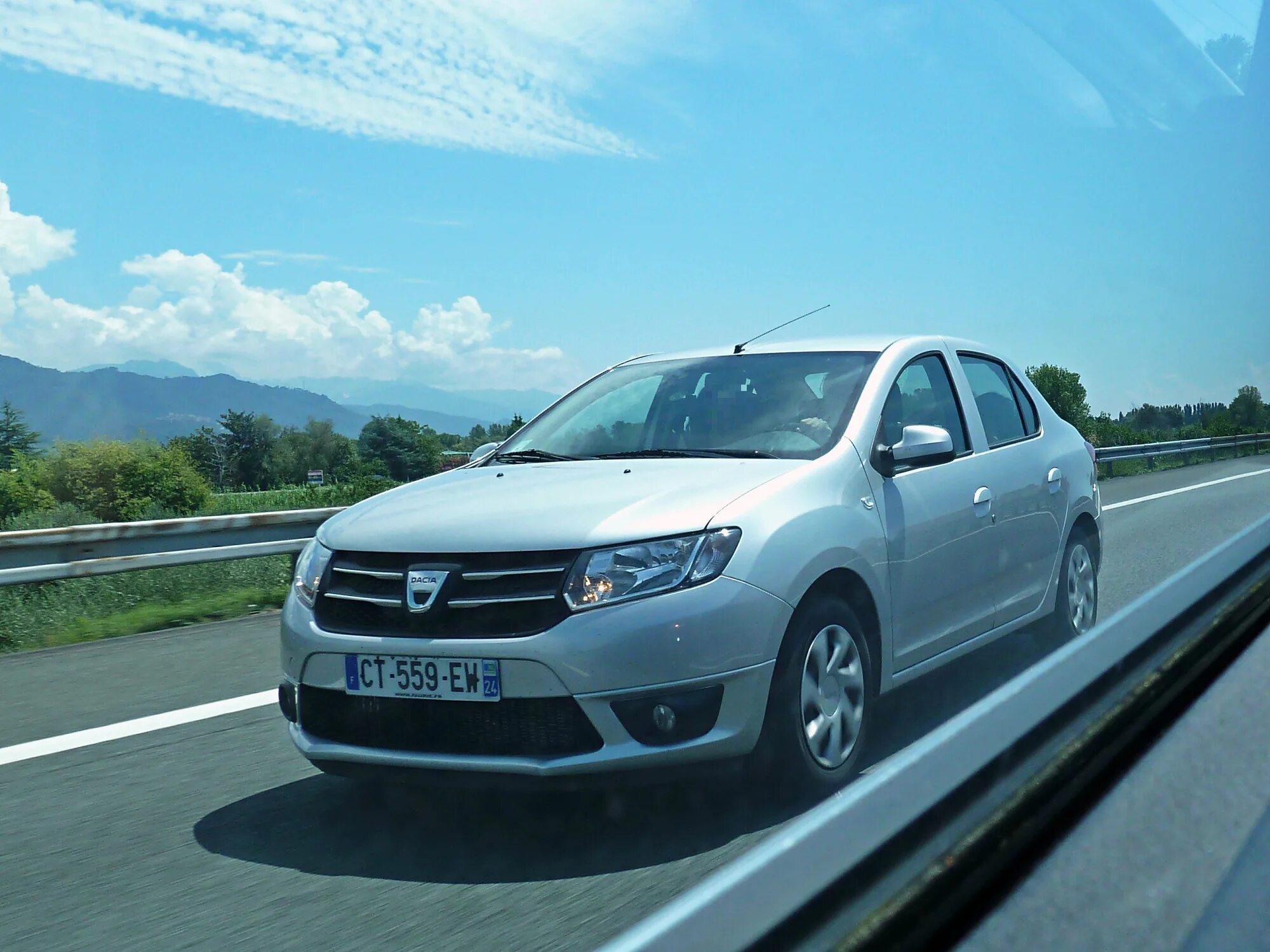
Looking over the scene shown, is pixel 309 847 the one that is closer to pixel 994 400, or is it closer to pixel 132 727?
pixel 132 727

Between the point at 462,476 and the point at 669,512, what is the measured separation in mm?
1333

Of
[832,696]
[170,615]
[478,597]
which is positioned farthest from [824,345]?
[170,615]

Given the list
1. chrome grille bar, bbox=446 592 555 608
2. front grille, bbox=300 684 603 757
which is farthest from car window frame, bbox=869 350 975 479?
front grille, bbox=300 684 603 757

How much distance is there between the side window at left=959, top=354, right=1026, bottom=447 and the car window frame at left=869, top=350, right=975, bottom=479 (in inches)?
6.8

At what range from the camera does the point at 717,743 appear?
11.2 feet

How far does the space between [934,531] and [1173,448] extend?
2411cm

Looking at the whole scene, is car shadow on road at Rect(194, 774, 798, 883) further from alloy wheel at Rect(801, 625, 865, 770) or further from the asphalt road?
alloy wheel at Rect(801, 625, 865, 770)

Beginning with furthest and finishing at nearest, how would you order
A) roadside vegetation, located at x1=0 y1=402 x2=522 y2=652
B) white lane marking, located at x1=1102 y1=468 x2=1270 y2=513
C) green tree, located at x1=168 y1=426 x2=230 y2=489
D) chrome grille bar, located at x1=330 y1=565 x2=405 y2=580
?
green tree, located at x1=168 y1=426 x2=230 y2=489, white lane marking, located at x1=1102 y1=468 x2=1270 y2=513, roadside vegetation, located at x1=0 y1=402 x2=522 y2=652, chrome grille bar, located at x1=330 y1=565 x2=405 y2=580

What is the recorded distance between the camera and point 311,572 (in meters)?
3.96

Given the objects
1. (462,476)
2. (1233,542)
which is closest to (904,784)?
(1233,542)

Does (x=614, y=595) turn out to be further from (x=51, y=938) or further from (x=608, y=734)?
(x=51, y=938)

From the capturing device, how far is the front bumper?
131 inches

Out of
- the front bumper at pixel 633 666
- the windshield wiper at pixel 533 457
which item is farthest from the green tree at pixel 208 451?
the front bumper at pixel 633 666

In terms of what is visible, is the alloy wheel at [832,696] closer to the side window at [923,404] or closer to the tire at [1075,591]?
the side window at [923,404]
